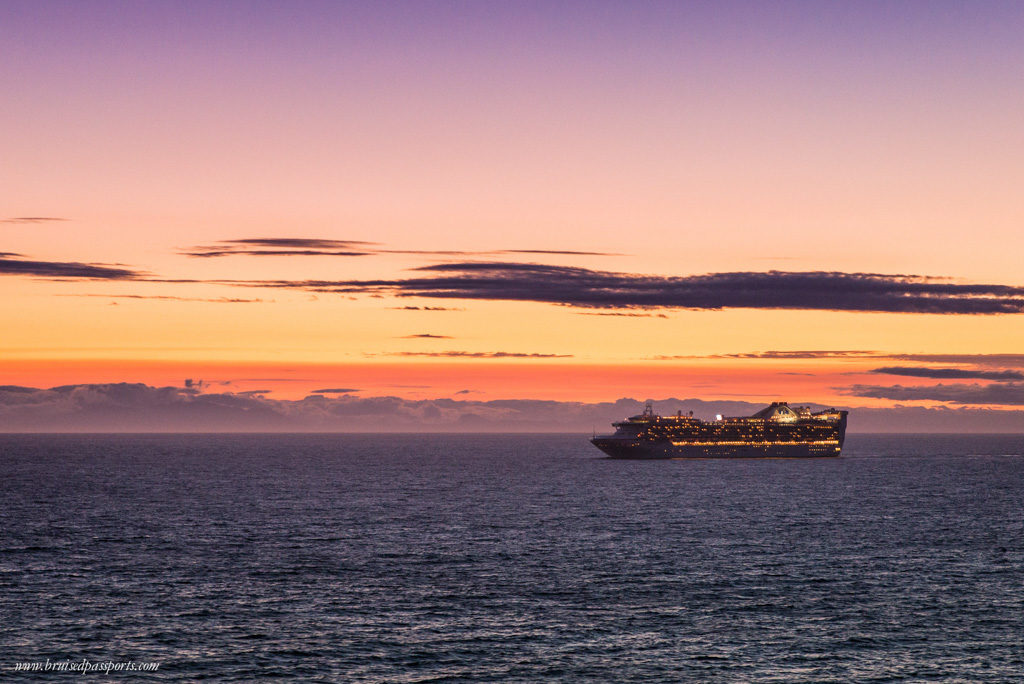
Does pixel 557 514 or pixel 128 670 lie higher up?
pixel 128 670

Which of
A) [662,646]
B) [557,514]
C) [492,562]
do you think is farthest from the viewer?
[557,514]

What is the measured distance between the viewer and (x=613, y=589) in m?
70.4

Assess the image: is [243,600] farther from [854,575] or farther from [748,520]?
[748,520]

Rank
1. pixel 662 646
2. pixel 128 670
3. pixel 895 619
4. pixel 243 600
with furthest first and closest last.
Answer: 1. pixel 243 600
2. pixel 895 619
3. pixel 662 646
4. pixel 128 670

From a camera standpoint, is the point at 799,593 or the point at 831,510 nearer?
the point at 799,593

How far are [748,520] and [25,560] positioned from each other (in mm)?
73687

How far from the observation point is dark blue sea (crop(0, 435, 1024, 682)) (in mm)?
51312

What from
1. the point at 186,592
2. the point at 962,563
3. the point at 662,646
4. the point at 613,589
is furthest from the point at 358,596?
the point at 962,563

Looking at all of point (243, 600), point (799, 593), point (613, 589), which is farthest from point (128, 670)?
point (799, 593)

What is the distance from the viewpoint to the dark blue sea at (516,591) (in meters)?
51.3

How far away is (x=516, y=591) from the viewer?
69312 mm

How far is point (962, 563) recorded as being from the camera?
82750mm

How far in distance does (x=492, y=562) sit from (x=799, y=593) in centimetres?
2524

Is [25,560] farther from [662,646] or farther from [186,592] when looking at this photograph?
[662,646]
